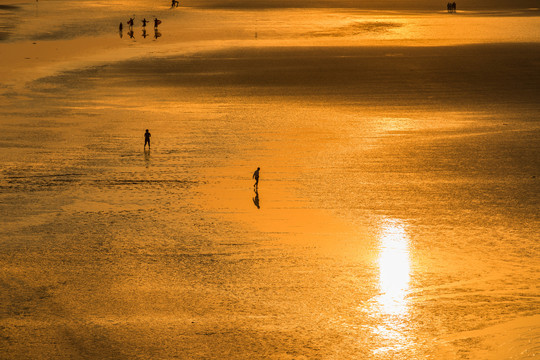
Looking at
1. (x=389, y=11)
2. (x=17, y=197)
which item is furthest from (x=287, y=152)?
(x=389, y=11)

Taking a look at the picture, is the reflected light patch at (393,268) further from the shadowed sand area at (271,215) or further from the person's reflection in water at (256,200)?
the person's reflection in water at (256,200)

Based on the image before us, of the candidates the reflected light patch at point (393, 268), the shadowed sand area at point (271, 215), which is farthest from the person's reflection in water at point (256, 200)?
the reflected light patch at point (393, 268)

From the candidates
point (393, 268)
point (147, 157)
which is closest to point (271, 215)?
point (393, 268)

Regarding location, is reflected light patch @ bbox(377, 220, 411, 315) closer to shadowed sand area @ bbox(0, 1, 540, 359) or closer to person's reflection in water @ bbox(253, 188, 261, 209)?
shadowed sand area @ bbox(0, 1, 540, 359)

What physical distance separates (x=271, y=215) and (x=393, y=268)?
496cm

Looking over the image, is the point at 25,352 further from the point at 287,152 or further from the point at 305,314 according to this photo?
the point at 287,152

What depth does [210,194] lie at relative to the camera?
24.8m

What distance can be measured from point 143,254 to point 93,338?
4600 millimetres

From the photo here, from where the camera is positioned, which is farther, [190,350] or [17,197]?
[17,197]

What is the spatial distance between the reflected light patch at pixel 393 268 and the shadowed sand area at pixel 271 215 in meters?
0.08

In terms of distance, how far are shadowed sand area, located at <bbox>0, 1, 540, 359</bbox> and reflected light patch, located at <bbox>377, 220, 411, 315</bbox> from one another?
8cm

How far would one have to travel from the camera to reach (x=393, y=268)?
62.4 ft

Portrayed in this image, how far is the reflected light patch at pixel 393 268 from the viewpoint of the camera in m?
17.1

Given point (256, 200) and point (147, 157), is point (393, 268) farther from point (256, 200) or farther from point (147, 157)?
point (147, 157)
